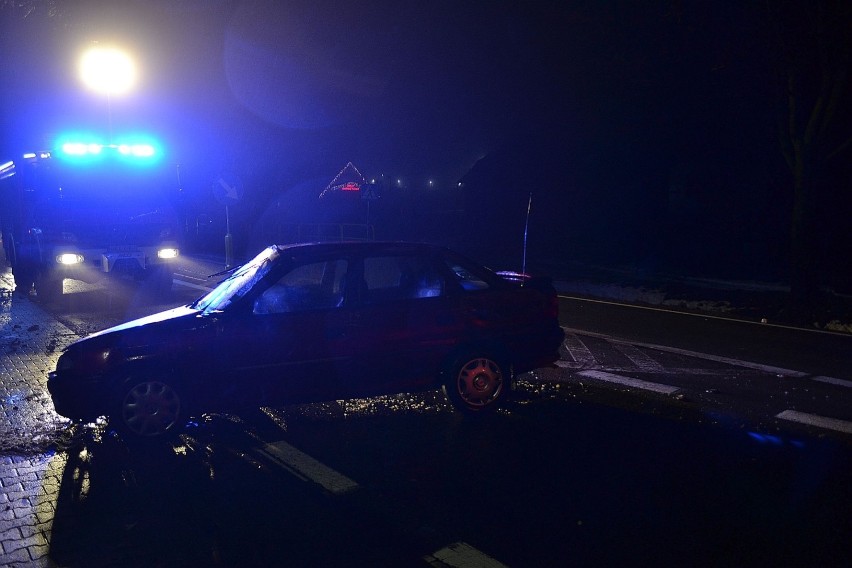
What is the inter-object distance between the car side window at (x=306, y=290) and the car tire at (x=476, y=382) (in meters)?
1.29

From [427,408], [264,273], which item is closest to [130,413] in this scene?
[264,273]

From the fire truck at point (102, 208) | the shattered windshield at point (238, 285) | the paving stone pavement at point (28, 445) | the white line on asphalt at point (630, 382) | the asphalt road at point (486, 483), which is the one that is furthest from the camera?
the fire truck at point (102, 208)

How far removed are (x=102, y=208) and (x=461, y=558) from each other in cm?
1320

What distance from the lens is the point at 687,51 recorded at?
15.7 meters

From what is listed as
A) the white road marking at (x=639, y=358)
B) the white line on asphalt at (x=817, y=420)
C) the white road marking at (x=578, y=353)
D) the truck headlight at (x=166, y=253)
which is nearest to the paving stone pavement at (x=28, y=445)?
the truck headlight at (x=166, y=253)

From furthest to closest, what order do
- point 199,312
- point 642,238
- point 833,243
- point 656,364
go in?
point 642,238, point 833,243, point 656,364, point 199,312

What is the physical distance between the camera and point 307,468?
5.28m

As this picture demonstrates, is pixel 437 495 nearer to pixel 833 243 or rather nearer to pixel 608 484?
pixel 608 484

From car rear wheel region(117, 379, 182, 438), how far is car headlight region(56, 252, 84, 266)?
10.2 m

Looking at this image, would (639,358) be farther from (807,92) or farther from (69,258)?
(69,258)

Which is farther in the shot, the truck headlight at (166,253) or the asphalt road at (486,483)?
the truck headlight at (166,253)

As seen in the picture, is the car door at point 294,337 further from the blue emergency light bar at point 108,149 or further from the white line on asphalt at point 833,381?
the blue emergency light bar at point 108,149

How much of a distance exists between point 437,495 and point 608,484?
4.08 feet

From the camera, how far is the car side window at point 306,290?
5914 millimetres
